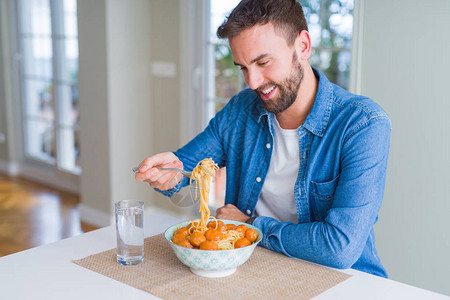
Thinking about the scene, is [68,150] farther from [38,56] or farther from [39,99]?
[38,56]

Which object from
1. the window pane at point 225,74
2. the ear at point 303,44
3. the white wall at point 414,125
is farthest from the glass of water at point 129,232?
the window pane at point 225,74

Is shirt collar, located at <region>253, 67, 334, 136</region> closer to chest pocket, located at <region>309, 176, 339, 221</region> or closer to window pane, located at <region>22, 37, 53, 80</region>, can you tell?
chest pocket, located at <region>309, 176, 339, 221</region>

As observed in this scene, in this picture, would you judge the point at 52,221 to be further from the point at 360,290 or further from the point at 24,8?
the point at 360,290

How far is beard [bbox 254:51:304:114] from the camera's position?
1642 mm

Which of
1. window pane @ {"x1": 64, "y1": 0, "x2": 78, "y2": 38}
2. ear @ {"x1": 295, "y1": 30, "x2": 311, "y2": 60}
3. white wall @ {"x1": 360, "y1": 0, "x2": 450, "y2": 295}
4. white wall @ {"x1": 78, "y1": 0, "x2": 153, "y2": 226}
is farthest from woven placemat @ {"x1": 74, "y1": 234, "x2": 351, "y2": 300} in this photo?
window pane @ {"x1": 64, "y1": 0, "x2": 78, "y2": 38}

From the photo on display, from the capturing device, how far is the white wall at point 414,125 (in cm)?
250

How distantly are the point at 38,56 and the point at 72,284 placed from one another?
14.2 ft

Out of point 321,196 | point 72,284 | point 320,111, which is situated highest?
point 320,111

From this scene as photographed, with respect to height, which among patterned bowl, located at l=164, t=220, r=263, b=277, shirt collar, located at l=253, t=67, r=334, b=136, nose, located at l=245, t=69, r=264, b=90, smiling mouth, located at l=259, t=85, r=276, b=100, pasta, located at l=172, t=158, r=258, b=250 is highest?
nose, located at l=245, t=69, r=264, b=90

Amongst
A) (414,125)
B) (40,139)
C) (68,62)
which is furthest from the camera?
(40,139)

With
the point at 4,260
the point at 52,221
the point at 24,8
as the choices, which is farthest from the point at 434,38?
the point at 24,8

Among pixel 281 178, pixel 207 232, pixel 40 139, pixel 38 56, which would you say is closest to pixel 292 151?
pixel 281 178

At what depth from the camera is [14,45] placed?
5.32 meters

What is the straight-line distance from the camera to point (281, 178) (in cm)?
174
